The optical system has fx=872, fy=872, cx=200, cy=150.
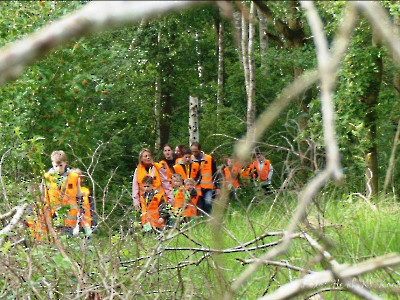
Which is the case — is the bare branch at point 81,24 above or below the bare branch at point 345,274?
above

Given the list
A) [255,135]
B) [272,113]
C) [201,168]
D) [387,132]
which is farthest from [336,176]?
[387,132]

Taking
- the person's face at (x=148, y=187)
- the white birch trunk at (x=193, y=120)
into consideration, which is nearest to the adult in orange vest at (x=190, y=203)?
the person's face at (x=148, y=187)

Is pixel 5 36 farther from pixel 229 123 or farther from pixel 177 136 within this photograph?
pixel 177 136

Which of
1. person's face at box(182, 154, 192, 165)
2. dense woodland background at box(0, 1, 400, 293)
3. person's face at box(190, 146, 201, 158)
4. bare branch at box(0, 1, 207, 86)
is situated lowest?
bare branch at box(0, 1, 207, 86)

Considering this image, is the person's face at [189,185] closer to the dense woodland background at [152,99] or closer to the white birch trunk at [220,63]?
the dense woodland background at [152,99]

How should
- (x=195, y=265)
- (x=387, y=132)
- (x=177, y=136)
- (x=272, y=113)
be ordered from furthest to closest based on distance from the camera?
(x=177, y=136) < (x=387, y=132) < (x=195, y=265) < (x=272, y=113)

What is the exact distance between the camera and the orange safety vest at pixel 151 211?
295 inches

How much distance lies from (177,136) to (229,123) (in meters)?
4.19

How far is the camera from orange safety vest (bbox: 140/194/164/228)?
295 inches

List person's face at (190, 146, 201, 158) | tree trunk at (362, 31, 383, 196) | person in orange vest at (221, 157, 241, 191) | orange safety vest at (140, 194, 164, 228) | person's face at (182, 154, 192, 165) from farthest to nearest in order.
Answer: tree trunk at (362, 31, 383, 196) → person's face at (190, 146, 201, 158) → person's face at (182, 154, 192, 165) → orange safety vest at (140, 194, 164, 228) → person in orange vest at (221, 157, 241, 191)

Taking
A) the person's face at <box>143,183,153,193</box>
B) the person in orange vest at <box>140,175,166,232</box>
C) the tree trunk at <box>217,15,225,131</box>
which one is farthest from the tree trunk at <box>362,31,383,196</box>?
the tree trunk at <box>217,15,225,131</box>

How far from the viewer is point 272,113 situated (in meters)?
1.59

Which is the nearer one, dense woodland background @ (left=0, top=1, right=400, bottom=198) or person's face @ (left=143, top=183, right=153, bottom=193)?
person's face @ (left=143, top=183, right=153, bottom=193)

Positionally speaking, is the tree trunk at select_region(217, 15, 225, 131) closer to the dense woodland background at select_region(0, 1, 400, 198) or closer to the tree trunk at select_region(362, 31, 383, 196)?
the dense woodland background at select_region(0, 1, 400, 198)
